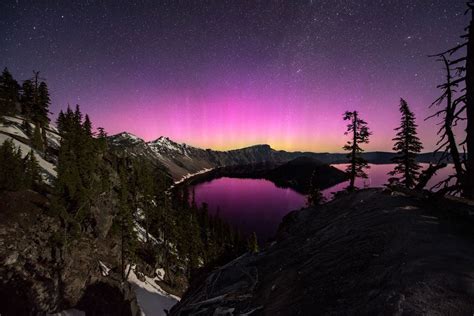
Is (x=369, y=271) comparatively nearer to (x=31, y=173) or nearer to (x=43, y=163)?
(x=31, y=173)

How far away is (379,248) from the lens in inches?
199

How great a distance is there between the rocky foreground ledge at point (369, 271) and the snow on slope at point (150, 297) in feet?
122

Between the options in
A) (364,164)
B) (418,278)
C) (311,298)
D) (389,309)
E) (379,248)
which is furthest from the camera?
(364,164)

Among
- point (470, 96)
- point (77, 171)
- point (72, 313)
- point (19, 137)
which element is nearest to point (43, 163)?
point (19, 137)

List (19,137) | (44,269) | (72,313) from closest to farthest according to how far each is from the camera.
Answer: (44,269) < (72,313) < (19,137)

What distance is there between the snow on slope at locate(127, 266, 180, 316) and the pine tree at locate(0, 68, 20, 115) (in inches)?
1892

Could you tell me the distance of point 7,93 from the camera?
57844 mm

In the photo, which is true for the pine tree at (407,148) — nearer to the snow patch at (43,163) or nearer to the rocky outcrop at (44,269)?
the rocky outcrop at (44,269)

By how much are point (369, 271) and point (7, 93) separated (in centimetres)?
7910

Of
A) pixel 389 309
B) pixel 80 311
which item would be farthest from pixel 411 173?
pixel 80 311

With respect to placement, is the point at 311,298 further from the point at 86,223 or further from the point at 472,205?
the point at 86,223

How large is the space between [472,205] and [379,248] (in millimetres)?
3089

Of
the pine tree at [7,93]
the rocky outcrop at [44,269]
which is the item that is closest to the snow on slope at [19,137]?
the pine tree at [7,93]

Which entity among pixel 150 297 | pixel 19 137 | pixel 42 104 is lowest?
pixel 150 297
